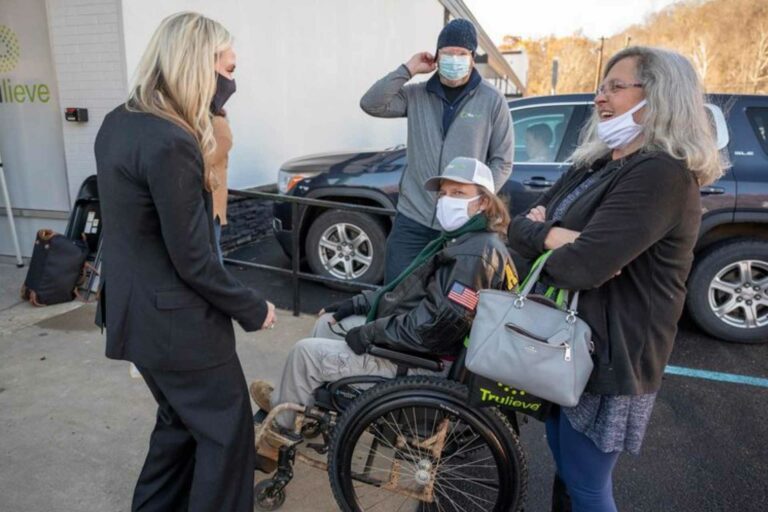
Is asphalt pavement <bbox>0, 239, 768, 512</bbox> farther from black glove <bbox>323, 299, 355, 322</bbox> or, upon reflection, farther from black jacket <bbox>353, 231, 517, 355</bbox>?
black jacket <bbox>353, 231, 517, 355</bbox>

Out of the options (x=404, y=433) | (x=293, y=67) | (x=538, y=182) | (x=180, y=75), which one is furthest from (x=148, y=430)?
(x=293, y=67)

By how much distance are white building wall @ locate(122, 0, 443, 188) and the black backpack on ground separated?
153 cm

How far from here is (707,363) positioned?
159 inches

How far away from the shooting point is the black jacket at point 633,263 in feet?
5.12

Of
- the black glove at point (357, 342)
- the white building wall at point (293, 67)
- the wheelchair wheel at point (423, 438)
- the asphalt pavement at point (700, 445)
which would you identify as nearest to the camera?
the wheelchair wheel at point (423, 438)

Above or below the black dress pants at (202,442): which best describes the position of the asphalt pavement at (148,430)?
below

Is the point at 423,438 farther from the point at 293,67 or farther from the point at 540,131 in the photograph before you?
the point at 293,67

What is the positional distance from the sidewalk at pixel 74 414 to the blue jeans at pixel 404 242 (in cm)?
108

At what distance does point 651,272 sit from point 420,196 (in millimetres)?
1726

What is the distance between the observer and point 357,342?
90.0 inches

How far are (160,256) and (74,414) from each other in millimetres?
1863

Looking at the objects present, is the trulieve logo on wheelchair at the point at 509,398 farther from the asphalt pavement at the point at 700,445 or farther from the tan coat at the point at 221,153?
the tan coat at the point at 221,153

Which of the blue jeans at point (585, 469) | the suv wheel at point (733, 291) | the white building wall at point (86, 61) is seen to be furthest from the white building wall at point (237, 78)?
the suv wheel at point (733, 291)

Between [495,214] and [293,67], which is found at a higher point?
[293,67]
